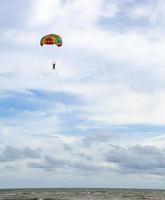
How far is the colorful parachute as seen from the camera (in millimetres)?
49312

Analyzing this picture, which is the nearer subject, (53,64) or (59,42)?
(53,64)

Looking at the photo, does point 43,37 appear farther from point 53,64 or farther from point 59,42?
point 53,64

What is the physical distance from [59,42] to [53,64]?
6372 millimetres

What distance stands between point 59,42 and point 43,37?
2267 mm

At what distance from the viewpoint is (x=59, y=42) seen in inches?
1956

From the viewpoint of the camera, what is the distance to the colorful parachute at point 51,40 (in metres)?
49.3

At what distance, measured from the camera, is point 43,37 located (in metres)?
50.6

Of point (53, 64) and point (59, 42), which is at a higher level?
point (59, 42)

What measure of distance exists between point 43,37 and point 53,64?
768 centimetres

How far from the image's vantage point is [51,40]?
4941cm

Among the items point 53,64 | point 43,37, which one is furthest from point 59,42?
point 53,64

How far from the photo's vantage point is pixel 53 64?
44.1m

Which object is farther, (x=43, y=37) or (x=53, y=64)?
(x=43, y=37)
